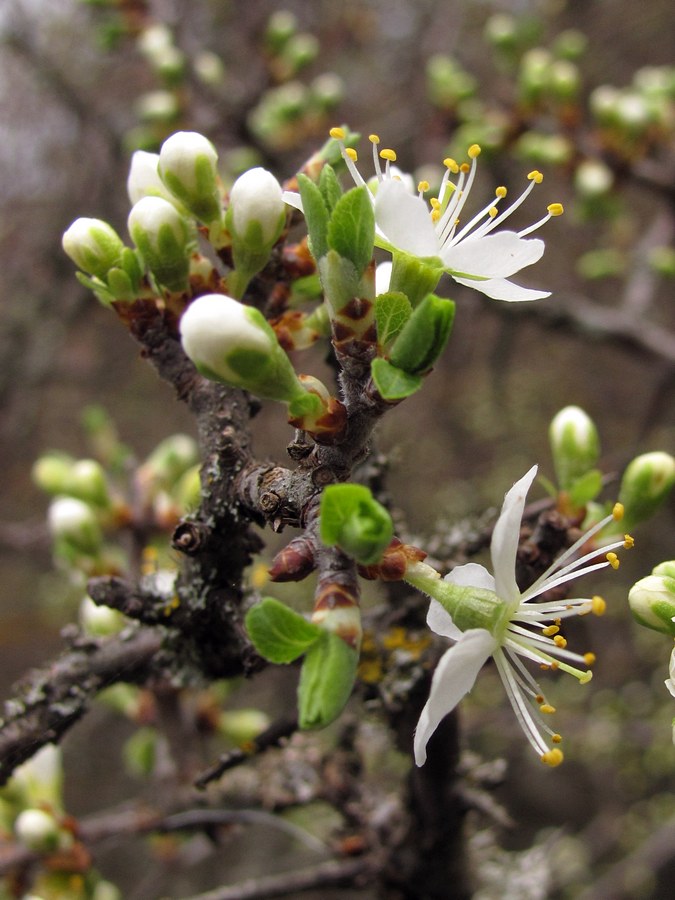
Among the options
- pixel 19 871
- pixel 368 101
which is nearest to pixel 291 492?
pixel 19 871

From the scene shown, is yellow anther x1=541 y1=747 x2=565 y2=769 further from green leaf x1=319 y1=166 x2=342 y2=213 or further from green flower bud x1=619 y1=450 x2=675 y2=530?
green leaf x1=319 y1=166 x2=342 y2=213

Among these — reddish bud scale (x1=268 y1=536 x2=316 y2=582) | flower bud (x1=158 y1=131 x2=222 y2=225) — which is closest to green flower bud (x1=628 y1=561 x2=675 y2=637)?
reddish bud scale (x1=268 y1=536 x2=316 y2=582)

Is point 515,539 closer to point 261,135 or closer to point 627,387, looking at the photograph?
point 261,135

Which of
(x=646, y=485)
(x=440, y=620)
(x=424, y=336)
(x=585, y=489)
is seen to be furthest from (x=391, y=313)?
(x=646, y=485)

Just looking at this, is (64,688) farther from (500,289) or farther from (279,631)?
(500,289)

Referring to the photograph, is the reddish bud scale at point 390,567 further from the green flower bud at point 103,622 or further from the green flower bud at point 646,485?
the green flower bud at point 103,622

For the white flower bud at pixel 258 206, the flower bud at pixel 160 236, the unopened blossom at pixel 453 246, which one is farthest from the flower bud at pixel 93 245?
the unopened blossom at pixel 453 246
